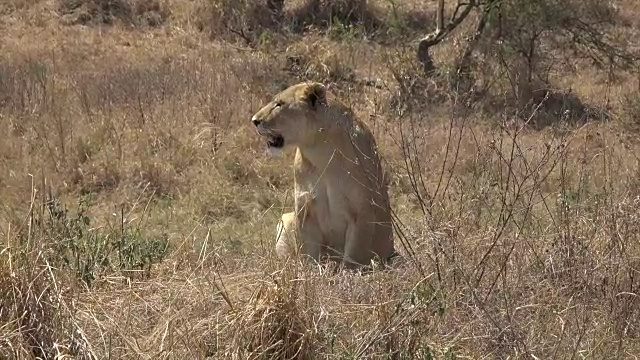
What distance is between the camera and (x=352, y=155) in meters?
6.04

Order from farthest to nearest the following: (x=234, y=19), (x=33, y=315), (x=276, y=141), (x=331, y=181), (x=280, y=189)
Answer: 1. (x=234, y=19)
2. (x=280, y=189)
3. (x=276, y=141)
4. (x=331, y=181)
5. (x=33, y=315)

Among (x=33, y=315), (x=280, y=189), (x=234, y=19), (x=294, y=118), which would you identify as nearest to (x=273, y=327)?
(x=33, y=315)

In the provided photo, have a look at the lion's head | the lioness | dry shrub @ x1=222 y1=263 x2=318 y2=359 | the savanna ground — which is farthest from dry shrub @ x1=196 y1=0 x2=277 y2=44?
dry shrub @ x1=222 y1=263 x2=318 y2=359

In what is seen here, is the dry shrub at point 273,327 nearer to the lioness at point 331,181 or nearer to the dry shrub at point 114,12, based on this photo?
the lioness at point 331,181

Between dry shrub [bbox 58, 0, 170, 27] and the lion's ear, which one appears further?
dry shrub [bbox 58, 0, 170, 27]

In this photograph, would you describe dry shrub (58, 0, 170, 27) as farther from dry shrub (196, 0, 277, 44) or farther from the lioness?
the lioness

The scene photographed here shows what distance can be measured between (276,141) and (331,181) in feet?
1.50

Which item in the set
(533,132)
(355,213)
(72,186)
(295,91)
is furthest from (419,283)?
(533,132)

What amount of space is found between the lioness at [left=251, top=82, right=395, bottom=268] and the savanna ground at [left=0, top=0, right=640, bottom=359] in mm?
275

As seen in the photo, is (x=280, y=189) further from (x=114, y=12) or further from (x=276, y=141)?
(x=114, y=12)

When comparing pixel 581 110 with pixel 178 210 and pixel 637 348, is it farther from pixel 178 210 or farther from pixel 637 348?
pixel 637 348

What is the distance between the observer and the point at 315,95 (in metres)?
6.15

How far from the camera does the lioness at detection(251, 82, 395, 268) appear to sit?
6016 millimetres

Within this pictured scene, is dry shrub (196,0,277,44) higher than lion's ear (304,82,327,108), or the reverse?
lion's ear (304,82,327,108)
